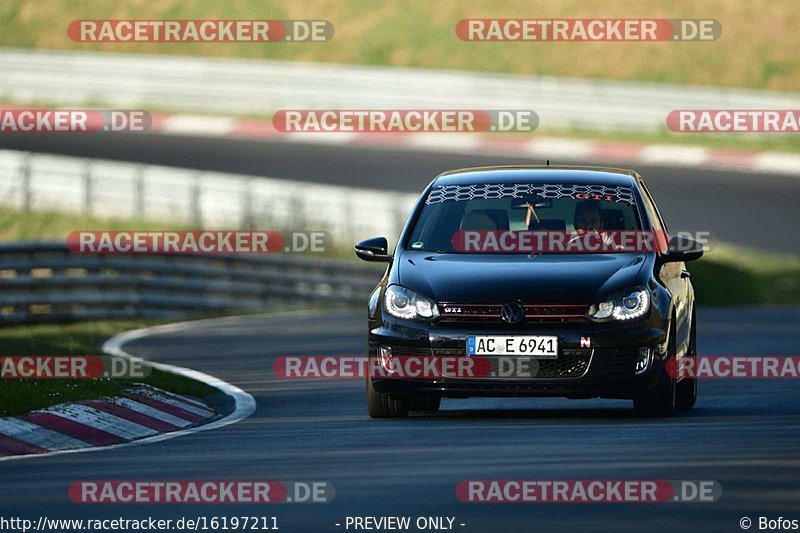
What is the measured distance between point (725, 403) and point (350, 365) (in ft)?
15.2

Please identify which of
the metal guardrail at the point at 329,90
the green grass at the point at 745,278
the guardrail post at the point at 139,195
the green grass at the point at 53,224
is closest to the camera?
the green grass at the point at 745,278

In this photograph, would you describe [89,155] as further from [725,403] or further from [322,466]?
[322,466]

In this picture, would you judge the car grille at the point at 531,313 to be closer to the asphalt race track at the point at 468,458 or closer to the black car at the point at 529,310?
the black car at the point at 529,310

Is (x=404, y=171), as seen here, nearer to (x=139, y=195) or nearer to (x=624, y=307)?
(x=139, y=195)

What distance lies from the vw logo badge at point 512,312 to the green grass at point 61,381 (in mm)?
2782

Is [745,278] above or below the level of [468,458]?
below

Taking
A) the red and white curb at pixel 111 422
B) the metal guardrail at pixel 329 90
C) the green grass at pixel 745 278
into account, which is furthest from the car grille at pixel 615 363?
the metal guardrail at pixel 329 90

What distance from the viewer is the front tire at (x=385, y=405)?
1221cm

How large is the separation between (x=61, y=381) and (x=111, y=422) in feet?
5.18

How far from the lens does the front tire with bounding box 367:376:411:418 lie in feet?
40.1

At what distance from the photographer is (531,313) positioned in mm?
11688

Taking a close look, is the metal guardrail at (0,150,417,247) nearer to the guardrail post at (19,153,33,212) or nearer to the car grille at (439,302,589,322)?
the guardrail post at (19,153,33,212)

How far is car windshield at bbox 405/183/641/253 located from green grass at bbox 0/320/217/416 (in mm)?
2348

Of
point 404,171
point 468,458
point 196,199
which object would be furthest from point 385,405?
point 404,171
